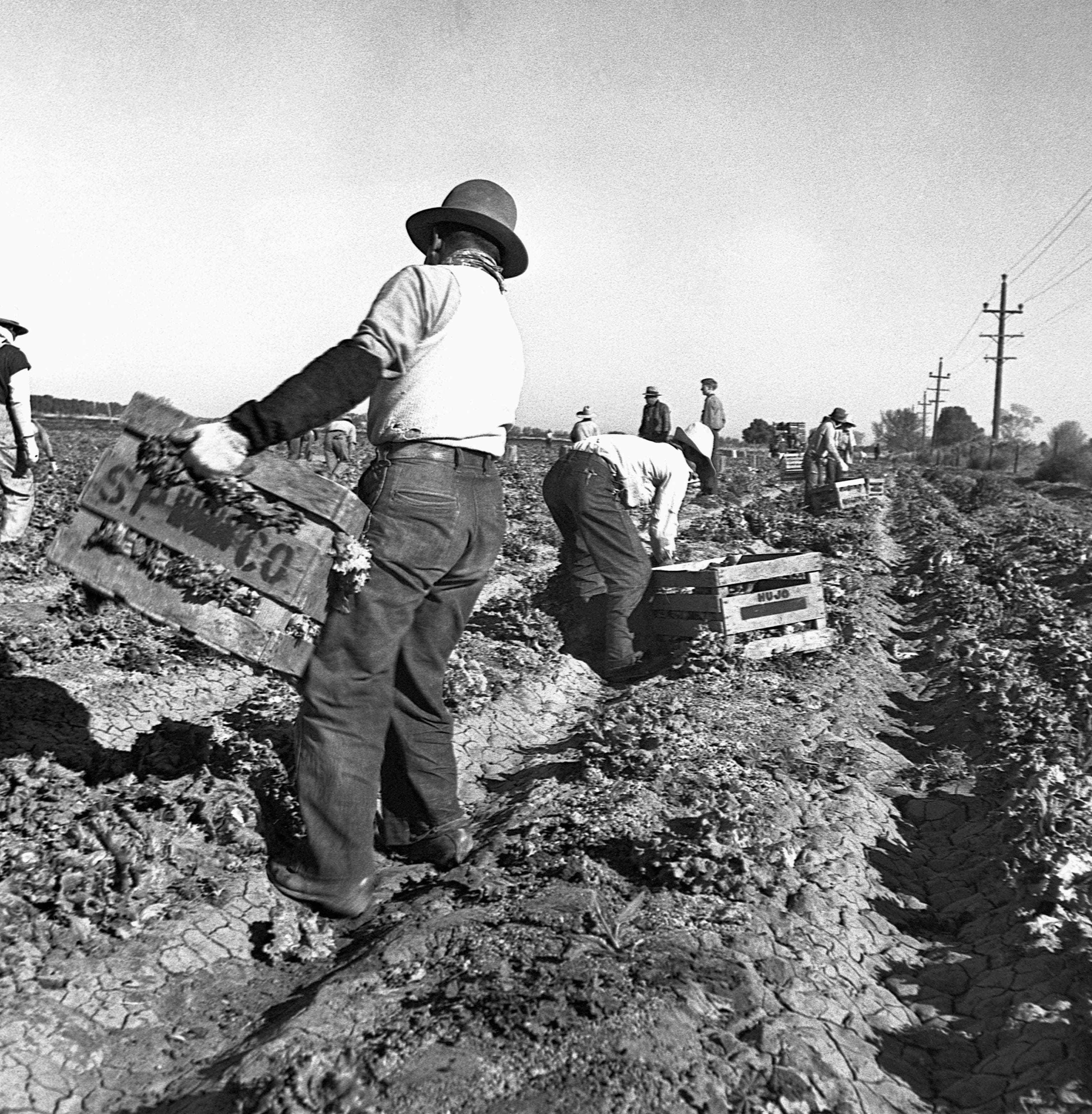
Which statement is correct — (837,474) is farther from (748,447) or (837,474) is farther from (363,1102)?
(748,447)

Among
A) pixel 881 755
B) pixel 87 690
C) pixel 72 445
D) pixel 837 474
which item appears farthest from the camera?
pixel 72 445

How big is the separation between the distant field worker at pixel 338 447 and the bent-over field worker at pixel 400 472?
1174 centimetres

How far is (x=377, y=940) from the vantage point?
8.96 ft

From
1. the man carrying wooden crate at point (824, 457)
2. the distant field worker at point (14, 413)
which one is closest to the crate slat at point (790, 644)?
the distant field worker at point (14, 413)

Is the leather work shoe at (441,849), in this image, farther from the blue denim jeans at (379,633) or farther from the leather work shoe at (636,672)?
the leather work shoe at (636,672)

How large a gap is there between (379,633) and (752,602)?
356cm

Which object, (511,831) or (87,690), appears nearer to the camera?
(511,831)

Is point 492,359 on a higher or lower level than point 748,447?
lower

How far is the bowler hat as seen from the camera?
3.00 m

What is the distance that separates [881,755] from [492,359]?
296 cm

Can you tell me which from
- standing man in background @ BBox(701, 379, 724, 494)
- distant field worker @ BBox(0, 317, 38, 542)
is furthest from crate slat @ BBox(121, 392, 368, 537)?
standing man in background @ BBox(701, 379, 724, 494)

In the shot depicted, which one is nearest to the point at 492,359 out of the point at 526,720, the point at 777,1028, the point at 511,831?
the point at 511,831

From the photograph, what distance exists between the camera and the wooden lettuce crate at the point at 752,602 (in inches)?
231

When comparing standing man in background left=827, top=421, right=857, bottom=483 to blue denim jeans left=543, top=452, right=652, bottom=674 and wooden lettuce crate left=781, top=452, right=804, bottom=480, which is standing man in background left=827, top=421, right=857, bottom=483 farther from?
blue denim jeans left=543, top=452, right=652, bottom=674
